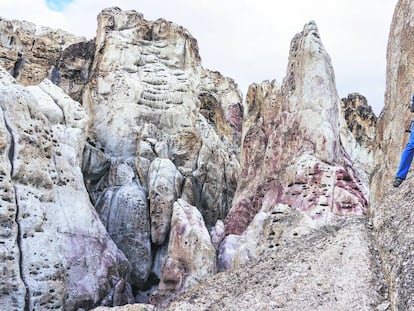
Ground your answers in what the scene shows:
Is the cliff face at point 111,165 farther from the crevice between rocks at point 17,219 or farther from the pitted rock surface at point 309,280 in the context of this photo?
the pitted rock surface at point 309,280

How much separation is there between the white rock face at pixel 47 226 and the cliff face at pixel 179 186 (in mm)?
44

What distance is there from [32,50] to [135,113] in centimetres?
881

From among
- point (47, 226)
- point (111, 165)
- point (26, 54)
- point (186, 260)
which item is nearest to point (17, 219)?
point (47, 226)

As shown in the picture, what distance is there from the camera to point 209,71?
127ft

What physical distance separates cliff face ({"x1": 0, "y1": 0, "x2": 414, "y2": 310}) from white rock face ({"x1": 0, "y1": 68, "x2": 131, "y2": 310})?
0.04 metres

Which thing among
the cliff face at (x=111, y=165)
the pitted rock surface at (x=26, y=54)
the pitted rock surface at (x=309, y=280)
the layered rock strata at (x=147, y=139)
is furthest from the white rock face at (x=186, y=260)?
the pitted rock surface at (x=26, y=54)

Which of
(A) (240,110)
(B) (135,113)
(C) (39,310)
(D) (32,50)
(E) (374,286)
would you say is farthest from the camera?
(A) (240,110)

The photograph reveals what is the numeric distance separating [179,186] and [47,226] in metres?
8.82

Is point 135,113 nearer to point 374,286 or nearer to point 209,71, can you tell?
point 209,71

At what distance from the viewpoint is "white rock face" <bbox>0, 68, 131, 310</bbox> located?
42.1ft

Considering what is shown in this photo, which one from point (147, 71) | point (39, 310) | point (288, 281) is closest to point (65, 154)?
point (39, 310)

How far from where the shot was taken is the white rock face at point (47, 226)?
1283 cm

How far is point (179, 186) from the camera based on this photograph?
22.4 metres

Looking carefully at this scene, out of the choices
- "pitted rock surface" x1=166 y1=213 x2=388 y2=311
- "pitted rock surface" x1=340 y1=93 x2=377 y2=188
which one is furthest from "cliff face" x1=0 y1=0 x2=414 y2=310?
"pitted rock surface" x1=340 y1=93 x2=377 y2=188
